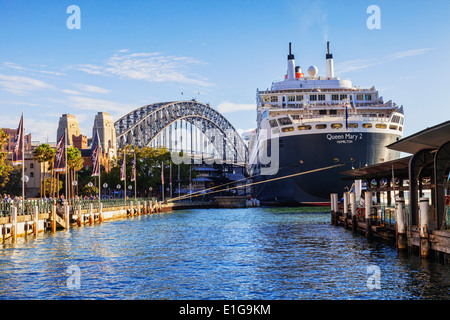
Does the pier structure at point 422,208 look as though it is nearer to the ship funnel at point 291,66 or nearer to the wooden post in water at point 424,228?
the wooden post in water at point 424,228

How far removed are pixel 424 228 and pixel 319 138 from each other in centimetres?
4318

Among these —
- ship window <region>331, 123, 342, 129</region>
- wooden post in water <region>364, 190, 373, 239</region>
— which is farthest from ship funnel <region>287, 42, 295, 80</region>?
wooden post in water <region>364, 190, 373, 239</region>

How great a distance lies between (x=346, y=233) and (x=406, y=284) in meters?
20.8

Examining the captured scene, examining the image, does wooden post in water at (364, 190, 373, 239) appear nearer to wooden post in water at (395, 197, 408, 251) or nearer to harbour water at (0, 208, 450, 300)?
harbour water at (0, 208, 450, 300)

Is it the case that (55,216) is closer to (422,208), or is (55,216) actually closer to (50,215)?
(50,215)

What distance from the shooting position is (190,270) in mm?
24719

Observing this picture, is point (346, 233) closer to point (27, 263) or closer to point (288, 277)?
point (288, 277)

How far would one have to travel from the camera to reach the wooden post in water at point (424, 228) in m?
24.2

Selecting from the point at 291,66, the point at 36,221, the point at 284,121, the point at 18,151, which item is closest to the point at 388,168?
the point at 18,151

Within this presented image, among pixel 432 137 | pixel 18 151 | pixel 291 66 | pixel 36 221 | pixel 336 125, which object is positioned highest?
pixel 291 66

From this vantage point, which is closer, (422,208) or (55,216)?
(422,208)

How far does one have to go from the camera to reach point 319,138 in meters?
67.4

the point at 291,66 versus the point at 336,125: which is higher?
the point at 291,66

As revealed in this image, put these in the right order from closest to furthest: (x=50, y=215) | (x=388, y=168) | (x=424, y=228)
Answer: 1. (x=424, y=228)
2. (x=388, y=168)
3. (x=50, y=215)
